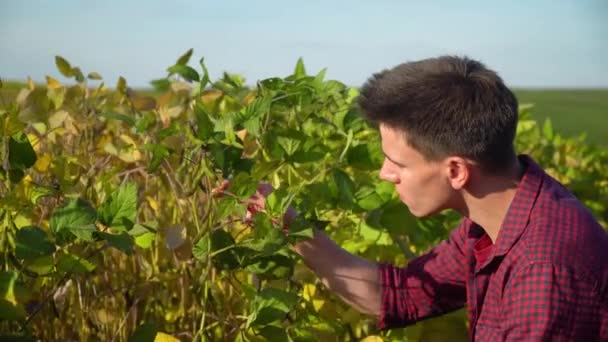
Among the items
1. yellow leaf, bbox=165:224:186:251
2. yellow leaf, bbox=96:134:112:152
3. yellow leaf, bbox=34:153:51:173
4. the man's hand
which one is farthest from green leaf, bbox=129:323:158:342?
yellow leaf, bbox=96:134:112:152

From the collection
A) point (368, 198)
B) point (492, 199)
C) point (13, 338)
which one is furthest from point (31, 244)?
point (492, 199)

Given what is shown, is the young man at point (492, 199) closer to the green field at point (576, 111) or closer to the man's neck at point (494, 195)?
the man's neck at point (494, 195)

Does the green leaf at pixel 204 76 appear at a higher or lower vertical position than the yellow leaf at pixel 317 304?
higher

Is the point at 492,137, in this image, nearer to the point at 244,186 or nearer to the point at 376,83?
the point at 376,83

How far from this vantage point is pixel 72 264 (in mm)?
1603

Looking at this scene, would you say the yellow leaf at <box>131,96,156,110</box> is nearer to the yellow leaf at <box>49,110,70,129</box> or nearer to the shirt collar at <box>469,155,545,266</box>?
the yellow leaf at <box>49,110,70,129</box>

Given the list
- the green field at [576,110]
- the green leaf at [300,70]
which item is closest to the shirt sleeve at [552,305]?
the green leaf at [300,70]

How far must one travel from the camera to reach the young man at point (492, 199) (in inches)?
70.0

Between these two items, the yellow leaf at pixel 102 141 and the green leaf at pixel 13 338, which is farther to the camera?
the yellow leaf at pixel 102 141

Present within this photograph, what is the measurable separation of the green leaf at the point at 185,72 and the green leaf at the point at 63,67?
663mm

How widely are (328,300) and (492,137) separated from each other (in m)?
0.60

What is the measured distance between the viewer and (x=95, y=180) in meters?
2.16

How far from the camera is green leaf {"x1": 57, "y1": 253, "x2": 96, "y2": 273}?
1.60 meters

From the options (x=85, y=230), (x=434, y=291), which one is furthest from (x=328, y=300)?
(x=85, y=230)
